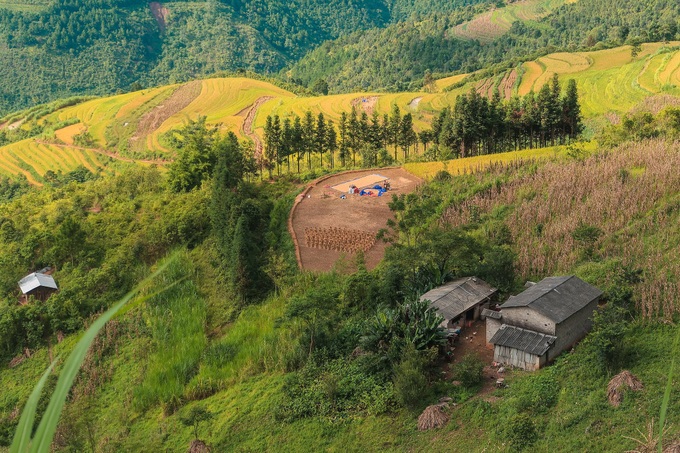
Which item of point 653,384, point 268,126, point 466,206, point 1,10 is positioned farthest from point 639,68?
point 1,10

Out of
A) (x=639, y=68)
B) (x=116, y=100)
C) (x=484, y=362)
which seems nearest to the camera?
(x=484, y=362)

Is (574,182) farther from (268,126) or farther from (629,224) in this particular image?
(268,126)

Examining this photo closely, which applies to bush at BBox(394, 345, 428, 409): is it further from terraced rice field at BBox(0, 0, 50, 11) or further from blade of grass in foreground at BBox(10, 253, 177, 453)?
terraced rice field at BBox(0, 0, 50, 11)

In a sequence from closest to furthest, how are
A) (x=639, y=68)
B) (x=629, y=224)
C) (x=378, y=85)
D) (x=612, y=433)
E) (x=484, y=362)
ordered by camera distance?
(x=612, y=433) < (x=484, y=362) < (x=629, y=224) < (x=639, y=68) < (x=378, y=85)

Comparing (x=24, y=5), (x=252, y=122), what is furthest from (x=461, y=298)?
(x=24, y=5)

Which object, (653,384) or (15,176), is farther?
(15,176)

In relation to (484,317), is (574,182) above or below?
above

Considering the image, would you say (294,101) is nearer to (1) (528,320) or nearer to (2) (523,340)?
(1) (528,320)
